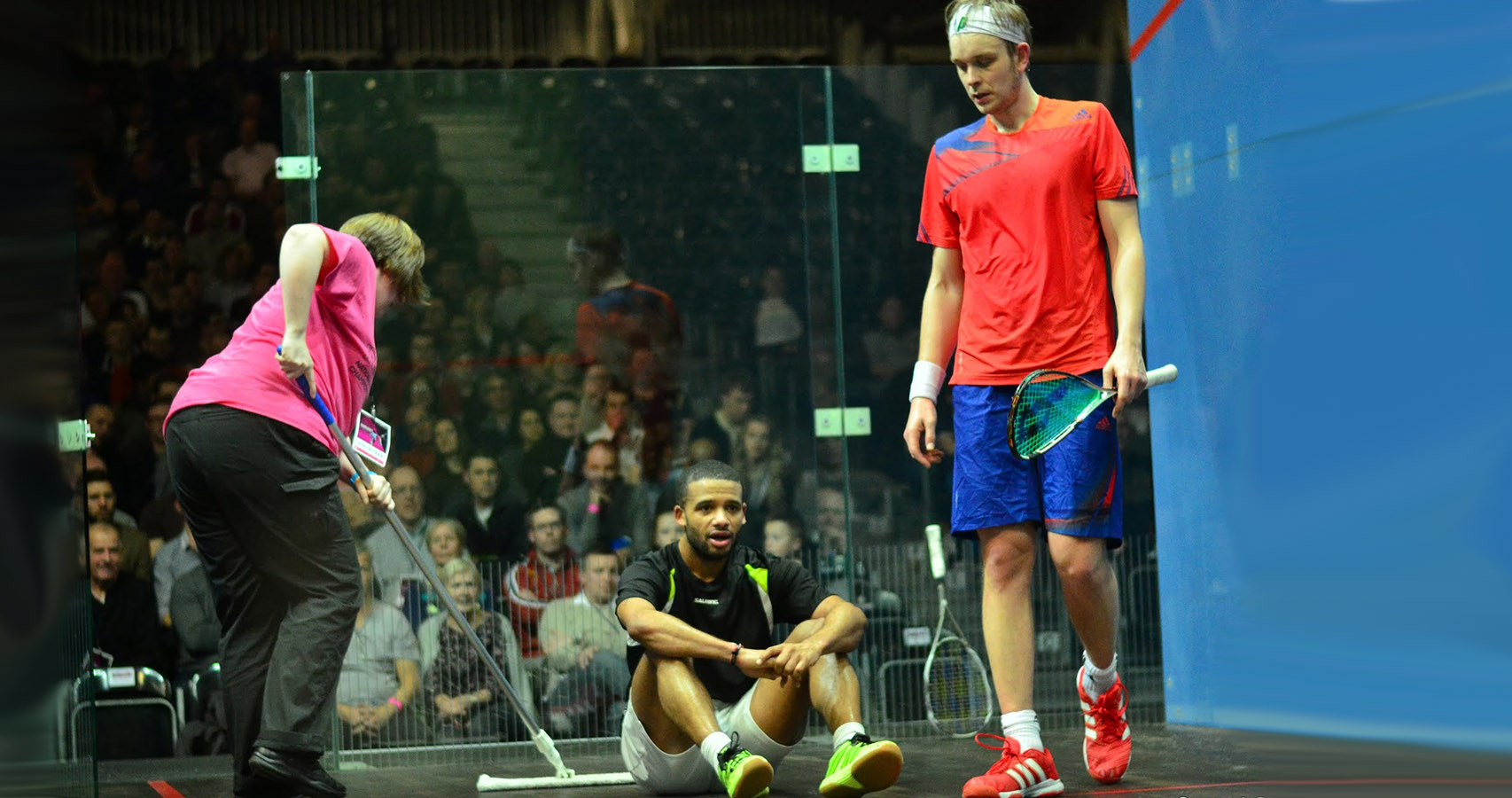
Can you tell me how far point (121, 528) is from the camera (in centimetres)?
556

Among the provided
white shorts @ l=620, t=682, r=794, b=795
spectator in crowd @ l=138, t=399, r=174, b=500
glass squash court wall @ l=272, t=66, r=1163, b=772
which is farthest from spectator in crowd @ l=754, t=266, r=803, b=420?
spectator in crowd @ l=138, t=399, r=174, b=500

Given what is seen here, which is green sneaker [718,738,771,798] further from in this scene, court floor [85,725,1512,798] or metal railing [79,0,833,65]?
metal railing [79,0,833,65]

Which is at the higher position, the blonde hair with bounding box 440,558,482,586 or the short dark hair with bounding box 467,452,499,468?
the short dark hair with bounding box 467,452,499,468

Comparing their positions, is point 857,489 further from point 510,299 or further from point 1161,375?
point 1161,375

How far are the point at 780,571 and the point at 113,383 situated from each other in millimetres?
3867

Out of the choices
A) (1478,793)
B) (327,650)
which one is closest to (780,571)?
(327,650)

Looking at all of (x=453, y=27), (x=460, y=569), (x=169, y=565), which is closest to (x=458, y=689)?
(x=460, y=569)

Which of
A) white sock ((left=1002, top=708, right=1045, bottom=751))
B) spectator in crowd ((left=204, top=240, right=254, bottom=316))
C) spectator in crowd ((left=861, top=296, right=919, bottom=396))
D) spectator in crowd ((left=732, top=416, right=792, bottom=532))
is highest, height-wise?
spectator in crowd ((left=204, top=240, right=254, bottom=316))

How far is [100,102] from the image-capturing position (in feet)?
23.3

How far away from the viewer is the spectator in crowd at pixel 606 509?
15.6ft

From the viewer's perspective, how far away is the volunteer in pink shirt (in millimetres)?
2930

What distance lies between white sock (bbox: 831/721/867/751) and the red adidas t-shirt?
2.26 ft

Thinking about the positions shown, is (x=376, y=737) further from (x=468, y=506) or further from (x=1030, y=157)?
(x=1030, y=157)

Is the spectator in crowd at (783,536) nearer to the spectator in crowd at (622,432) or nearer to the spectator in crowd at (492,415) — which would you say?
the spectator in crowd at (622,432)
